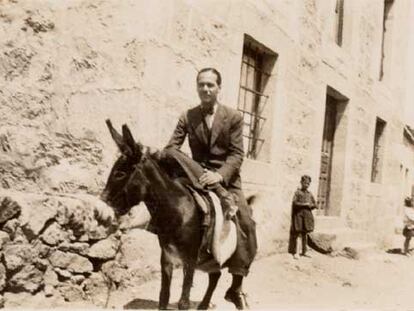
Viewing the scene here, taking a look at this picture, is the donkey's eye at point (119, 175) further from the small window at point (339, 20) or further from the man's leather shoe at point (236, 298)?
the small window at point (339, 20)

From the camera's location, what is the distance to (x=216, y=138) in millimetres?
3551

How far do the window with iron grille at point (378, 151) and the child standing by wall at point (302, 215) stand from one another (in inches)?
185

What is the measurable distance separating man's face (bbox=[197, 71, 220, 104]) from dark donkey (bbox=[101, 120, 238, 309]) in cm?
54

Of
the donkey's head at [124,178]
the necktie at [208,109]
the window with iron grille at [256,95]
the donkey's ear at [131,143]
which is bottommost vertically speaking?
the donkey's head at [124,178]

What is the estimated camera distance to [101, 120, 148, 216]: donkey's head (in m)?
3.05

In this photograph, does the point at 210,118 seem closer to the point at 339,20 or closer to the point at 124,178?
the point at 124,178

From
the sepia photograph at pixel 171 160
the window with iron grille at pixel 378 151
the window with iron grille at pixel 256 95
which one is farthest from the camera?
the window with iron grille at pixel 378 151

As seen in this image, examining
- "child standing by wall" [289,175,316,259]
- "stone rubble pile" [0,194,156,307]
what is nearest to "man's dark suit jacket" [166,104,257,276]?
"stone rubble pile" [0,194,156,307]

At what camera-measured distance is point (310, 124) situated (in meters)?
8.09

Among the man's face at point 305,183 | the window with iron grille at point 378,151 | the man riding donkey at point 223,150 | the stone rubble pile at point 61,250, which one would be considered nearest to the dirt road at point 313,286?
the stone rubble pile at point 61,250

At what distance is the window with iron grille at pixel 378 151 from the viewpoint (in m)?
12.0

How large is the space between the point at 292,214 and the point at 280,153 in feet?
3.36

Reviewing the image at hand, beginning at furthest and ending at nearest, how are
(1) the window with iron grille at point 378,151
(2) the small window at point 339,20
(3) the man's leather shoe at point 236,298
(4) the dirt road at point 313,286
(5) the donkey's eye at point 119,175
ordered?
(1) the window with iron grille at point 378,151 < (2) the small window at point 339,20 < (4) the dirt road at point 313,286 < (3) the man's leather shoe at point 236,298 < (5) the donkey's eye at point 119,175

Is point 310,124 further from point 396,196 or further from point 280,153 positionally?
point 396,196
